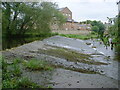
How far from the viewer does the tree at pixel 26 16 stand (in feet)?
66.8

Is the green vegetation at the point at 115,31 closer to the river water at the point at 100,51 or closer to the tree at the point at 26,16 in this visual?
the river water at the point at 100,51

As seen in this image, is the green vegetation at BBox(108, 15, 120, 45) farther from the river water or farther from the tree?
the tree

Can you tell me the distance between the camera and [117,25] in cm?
382

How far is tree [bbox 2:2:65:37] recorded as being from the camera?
2038 cm

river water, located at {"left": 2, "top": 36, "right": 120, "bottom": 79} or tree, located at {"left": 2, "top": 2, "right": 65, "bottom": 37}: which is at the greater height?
tree, located at {"left": 2, "top": 2, "right": 65, "bottom": 37}

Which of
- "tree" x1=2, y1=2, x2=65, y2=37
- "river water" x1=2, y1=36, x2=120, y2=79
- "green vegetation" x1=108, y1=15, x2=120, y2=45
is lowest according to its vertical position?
"river water" x1=2, y1=36, x2=120, y2=79

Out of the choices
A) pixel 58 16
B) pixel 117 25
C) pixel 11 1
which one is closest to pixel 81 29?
pixel 58 16

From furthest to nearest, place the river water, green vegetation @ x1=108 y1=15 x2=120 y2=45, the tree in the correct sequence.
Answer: the tree → the river water → green vegetation @ x1=108 y1=15 x2=120 y2=45

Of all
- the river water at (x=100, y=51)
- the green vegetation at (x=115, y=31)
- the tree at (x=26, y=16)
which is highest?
the tree at (x=26, y=16)

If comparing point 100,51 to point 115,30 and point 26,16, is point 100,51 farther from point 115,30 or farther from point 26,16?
point 26,16

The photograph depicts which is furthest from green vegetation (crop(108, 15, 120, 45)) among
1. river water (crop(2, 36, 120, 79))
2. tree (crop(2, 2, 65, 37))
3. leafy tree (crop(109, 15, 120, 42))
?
tree (crop(2, 2, 65, 37))

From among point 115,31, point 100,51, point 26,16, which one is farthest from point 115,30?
point 26,16

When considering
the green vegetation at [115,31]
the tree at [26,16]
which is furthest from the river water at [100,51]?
the tree at [26,16]

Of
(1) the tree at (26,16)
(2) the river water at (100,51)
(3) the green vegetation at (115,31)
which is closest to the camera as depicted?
(3) the green vegetation at (115,31)
